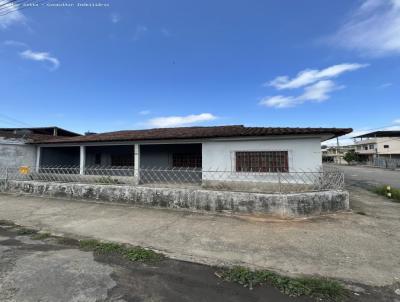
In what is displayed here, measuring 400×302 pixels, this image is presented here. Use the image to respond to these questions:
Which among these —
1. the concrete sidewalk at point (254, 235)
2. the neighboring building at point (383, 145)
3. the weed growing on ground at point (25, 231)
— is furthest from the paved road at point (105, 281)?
the neighboring building at point (383, 145)

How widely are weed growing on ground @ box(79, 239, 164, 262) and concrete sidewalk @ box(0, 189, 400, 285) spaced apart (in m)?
0.31

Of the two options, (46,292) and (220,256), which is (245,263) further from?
(46,292)

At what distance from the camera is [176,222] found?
21.1 feet

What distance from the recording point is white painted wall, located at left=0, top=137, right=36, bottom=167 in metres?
13.4

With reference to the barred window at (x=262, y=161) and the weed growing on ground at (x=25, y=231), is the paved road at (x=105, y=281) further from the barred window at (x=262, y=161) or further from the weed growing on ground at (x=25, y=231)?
the barred window at (x=262, y=161)

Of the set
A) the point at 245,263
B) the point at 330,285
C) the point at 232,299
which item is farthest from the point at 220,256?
the point at 330,285

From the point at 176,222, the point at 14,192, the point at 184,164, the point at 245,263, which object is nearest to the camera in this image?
Answer: the point at 245,263

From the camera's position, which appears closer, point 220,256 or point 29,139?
point 220,256

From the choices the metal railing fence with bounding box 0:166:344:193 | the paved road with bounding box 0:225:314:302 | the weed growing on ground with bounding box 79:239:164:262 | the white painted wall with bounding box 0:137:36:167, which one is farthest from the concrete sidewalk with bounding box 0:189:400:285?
the white painted wall with bounding box 0:137:36:167

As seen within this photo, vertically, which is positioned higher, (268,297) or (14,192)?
(14,192)

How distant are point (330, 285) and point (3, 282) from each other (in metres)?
4.21

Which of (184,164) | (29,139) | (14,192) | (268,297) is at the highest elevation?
(29,139)

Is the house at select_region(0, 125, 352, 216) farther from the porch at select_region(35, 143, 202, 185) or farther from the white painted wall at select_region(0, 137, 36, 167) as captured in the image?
the white painted wall at select_region(0, 137, 36, 167)

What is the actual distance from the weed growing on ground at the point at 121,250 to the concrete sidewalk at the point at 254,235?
315 millimetres
